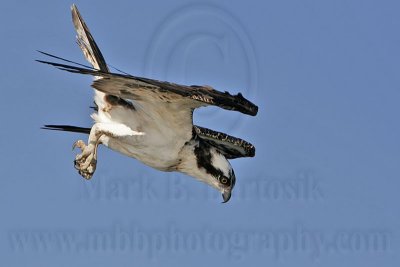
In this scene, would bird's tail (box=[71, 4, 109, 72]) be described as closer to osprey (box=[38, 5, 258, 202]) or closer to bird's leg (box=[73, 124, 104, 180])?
osprey (box=[38, 5, 258, 202])

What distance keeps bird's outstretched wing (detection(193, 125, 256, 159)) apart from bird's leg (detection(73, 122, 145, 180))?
187cm

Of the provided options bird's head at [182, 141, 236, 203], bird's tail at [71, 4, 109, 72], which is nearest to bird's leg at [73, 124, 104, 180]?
bird's tail at [71, 4, 109, 72]

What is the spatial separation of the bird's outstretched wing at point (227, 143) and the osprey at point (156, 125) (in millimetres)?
27

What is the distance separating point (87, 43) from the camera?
2536 cm

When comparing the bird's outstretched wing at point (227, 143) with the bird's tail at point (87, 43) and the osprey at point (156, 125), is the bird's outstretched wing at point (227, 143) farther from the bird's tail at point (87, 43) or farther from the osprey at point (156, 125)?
the bird's tail at point (87, 43)

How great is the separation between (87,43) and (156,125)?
260 centimetres

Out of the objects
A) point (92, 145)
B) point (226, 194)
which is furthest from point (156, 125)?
point (226, 194)

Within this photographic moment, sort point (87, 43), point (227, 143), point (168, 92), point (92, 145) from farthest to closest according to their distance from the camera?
1. point (227, 143)
2. point (87, 43)
3. point (92, 145)
4. point (168, 92)

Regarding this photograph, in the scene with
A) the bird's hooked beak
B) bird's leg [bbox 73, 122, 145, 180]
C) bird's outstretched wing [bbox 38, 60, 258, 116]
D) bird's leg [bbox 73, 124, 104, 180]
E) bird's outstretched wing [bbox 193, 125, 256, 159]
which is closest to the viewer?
bird's outstretched wing [bbox 38, 60, 258, 116]

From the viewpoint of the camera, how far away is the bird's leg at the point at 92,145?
24.4 meters

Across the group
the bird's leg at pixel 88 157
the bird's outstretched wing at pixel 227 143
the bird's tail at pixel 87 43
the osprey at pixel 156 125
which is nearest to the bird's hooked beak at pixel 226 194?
the osprey at pixel 156 125

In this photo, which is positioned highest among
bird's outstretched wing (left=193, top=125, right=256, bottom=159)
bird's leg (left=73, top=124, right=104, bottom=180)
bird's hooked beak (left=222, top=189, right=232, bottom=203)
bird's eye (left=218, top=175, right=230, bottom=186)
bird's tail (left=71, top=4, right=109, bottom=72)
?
bird's tail (left=71, top=4, right=109, bottom=72)

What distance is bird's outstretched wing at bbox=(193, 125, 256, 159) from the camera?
2583 cm

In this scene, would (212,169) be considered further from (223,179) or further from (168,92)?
(168,92)
